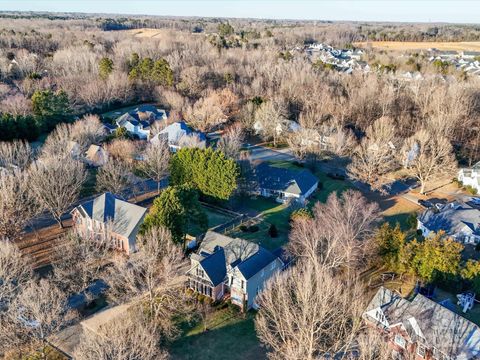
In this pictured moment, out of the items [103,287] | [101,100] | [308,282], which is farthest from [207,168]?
[101,100]

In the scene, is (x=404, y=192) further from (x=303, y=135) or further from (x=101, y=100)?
(x=101, y=100)

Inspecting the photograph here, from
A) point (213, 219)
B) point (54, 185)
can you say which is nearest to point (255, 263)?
point (213, 219)

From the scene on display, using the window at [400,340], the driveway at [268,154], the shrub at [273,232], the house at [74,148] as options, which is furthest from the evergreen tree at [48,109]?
the window at [400,340]

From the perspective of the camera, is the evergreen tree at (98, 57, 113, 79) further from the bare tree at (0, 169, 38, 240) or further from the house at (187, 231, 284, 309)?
the house at (187, 231, 284, 309)

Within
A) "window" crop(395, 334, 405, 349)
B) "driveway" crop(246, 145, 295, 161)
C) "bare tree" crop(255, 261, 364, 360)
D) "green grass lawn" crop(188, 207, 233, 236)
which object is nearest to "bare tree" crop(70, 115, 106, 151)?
"green grass lawn" crop(188, 207, 233, 236)

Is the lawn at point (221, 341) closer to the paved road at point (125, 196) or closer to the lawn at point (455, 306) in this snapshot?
the lawn at point (455, 306)
